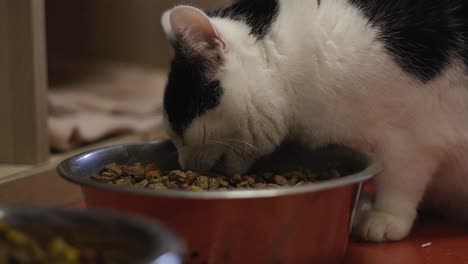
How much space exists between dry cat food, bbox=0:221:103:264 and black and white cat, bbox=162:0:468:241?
482mm

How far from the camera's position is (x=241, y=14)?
1.25 metres

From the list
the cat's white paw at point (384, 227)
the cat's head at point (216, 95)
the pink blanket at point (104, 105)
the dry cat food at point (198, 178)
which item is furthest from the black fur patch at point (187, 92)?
the pink blanket at point (104, 105)

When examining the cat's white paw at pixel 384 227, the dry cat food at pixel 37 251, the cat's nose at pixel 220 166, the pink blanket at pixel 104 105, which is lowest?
the pink blanket at pixel 104 105

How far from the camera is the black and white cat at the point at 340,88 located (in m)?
1.14

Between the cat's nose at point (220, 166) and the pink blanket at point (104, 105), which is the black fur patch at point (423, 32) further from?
the pink blanket at point (104, 105)

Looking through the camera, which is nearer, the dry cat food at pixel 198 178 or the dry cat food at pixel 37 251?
the dry cat food at pixel 37 251

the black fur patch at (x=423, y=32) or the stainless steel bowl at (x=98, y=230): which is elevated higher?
the black fur patch at (x=423, y=32)

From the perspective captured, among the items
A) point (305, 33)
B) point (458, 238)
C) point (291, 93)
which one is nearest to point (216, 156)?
point (291, 93)

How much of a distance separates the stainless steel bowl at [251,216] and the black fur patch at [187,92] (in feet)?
0.85

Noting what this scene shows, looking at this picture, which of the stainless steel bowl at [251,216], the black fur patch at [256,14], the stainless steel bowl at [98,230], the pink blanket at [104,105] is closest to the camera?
the stainless steel bowl at [98,230]

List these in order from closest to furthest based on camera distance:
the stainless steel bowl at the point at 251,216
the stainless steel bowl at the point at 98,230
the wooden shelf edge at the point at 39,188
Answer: the stainless steel bowl at the point at 98,230
the stainless steel bowl at the point at 251,216
the wooden shelf edge at the point at 39,188

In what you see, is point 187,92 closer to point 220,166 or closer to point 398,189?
point 220,166

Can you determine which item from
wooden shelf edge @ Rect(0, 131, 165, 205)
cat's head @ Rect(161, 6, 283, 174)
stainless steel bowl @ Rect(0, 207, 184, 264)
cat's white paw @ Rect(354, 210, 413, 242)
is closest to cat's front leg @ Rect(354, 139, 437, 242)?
cat's white paw @ Rect(354, 210, 413, 242)

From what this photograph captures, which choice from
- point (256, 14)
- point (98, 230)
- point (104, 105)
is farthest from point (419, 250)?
point (104, 105)
